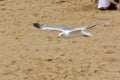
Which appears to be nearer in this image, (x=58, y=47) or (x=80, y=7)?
(x=58, y=47)

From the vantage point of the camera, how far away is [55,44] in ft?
21.9

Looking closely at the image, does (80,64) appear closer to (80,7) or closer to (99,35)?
(99,35)

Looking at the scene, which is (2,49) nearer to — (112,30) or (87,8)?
(112,30)

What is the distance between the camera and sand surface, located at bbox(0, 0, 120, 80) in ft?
17.8

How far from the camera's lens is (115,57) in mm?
5961

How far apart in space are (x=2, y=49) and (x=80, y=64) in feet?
3.88

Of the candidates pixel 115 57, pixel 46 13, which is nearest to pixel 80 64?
pixel 115 57

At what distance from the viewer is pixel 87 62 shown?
574 centimetres

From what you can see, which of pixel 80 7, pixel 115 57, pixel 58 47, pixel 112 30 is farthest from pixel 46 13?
pixel 115 57

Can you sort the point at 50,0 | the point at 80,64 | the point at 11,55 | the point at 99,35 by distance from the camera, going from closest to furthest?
the point at 80,64 < the point at 11,55 < the point at 99,35 < the point at 50,0

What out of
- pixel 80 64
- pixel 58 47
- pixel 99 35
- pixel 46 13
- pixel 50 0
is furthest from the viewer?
pixel 50 0


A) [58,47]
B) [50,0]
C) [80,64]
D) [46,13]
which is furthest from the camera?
[50,0]

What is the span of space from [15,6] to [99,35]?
99.4 inches

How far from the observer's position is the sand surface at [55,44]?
5.41 metres
